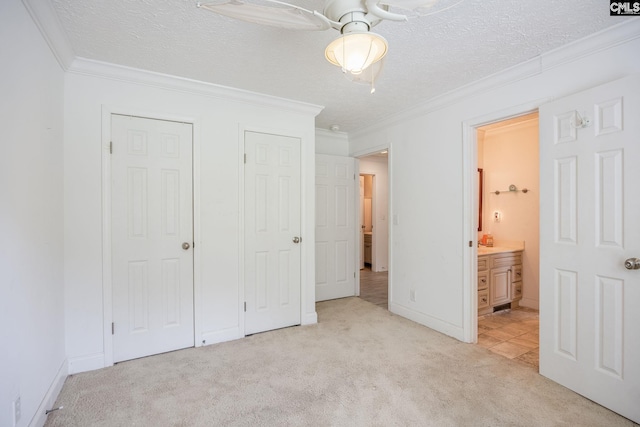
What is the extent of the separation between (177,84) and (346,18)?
1.99 metres

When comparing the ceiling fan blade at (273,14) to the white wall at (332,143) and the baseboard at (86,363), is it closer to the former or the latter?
the baseboard at (86,363)

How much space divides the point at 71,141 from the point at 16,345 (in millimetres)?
1554

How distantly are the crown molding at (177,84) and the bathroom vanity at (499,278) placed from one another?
2.78 m

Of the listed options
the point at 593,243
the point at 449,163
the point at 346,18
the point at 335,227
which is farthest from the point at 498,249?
the point at 346,18

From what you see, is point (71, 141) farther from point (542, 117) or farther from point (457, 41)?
point (542, 117)

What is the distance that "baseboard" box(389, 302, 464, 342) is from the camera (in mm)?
2979

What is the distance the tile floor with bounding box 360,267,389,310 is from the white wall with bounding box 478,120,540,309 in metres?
1.86

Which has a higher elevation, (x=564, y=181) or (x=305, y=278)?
(x=564, y=181)

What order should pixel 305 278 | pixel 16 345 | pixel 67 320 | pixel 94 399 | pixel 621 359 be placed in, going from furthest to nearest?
pixel 305 278, pixel 67 320, pixel 94 399, pixel 621 359, pixel 16 345

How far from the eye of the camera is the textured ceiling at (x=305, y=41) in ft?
5.82

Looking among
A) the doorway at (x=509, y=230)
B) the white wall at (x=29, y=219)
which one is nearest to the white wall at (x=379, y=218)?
the doorway at (x=509, y=230)

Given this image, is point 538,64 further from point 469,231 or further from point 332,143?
point 332,143

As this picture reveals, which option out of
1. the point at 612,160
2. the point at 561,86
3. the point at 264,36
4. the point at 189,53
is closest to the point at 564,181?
the point at 612,160

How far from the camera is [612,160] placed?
190 centimetres
